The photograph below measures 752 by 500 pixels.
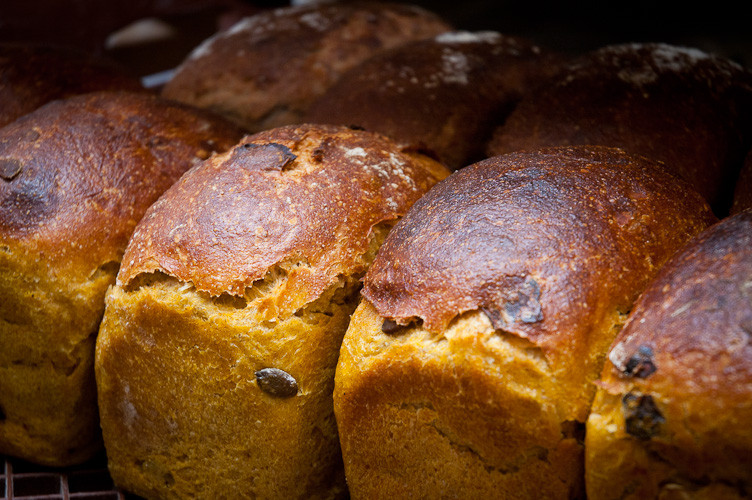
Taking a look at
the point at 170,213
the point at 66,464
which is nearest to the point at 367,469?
the point at 170,213

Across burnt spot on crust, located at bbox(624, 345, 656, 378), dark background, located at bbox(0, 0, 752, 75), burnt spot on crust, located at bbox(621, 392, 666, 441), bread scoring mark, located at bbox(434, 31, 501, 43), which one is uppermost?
burnt spot on crust, located at bbox(624, 345, 656, 378)

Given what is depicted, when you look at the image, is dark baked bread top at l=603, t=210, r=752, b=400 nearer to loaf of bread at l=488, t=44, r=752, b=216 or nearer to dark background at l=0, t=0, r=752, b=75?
loaf of bread at l=488, t=44, r=752, b=216

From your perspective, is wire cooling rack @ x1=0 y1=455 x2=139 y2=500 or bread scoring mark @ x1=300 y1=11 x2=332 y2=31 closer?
wire cooling rack @ x1=0 y1=455 x2=139 y2=500

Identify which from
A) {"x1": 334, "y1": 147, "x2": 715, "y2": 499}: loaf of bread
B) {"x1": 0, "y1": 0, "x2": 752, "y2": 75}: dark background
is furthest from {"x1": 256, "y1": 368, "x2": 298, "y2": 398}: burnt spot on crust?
{"x1": 0, "y1": 0, "x2": 752, "y2": 75}: dark background

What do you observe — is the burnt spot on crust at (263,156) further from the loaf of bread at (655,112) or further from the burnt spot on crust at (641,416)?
the burnt spot on crust at (641,416)

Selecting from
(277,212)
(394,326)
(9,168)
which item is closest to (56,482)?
(9,168)

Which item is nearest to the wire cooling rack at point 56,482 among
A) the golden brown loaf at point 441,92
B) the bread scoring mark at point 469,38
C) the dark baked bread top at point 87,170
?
the dark baked bread top at point 87,170

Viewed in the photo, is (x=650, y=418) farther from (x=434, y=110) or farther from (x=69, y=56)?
(x=69, y=56)
